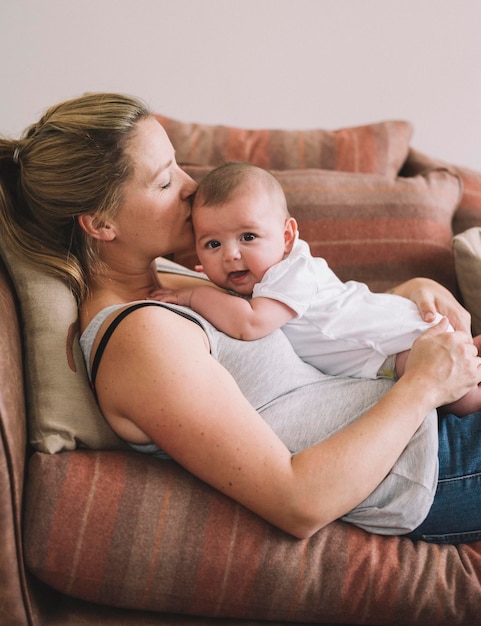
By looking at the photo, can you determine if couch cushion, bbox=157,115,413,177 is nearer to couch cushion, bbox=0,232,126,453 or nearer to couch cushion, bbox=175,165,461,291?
couch cushion, bbox=175,165,461,291

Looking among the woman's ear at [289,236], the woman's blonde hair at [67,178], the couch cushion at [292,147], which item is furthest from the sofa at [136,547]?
the couch cushion at [292,147]

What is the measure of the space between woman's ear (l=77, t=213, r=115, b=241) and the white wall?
113 centimetres

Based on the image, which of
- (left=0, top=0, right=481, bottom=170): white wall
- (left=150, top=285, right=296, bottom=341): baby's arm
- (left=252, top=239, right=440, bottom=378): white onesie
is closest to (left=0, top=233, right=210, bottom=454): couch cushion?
(left=150, top=285, right=296, bottom=341): baby's arm

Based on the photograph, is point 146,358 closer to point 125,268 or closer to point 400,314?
point 125,268

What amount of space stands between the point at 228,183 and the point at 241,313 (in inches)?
11.3

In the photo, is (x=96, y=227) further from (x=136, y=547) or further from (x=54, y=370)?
(x=136, y=547)

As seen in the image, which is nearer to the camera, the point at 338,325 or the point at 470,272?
the point at 338,325

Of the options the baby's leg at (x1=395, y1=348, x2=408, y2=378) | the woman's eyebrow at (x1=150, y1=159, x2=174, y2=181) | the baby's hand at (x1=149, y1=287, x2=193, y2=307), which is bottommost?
the baby's leg at (x1=395, y1=348, x2=408, y2=378)

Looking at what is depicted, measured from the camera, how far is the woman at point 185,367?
116 centimetres

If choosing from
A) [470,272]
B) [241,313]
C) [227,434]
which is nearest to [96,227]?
[241,313]

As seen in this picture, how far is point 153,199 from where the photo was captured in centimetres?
141

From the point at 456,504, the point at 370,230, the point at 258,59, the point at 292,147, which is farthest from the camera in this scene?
the point at 258,59

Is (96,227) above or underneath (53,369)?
above

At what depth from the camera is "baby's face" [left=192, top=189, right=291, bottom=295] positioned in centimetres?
142
